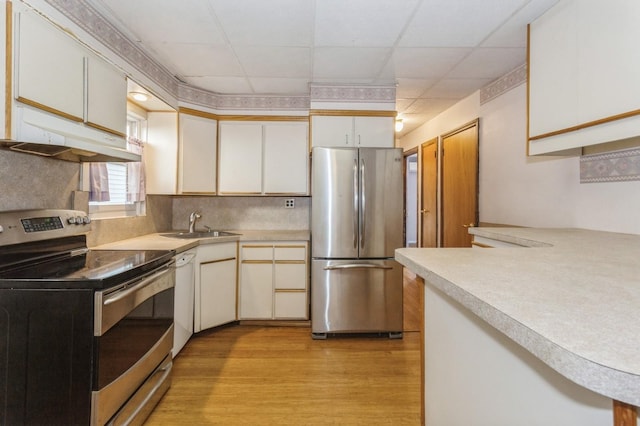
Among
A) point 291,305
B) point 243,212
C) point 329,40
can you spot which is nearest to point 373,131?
point 329,40

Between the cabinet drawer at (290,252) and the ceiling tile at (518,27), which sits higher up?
the ceiling tile at (518,27)

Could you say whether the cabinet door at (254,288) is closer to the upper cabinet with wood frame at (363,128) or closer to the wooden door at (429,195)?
the upper cabinet with wood frame at (363,128)

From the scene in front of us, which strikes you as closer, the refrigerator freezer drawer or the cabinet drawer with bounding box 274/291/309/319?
the refrigerator freezer drawer

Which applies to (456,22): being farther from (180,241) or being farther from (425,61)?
(180,241)

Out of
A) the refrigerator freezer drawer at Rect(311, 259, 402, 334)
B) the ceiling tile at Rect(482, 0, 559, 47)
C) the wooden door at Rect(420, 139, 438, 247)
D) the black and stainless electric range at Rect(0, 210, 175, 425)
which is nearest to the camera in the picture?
the black and stainless electric range at Rect(0, 210, 175, 425)

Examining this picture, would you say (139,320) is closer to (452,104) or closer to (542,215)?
(542,215)

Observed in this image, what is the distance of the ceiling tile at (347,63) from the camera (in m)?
2.42

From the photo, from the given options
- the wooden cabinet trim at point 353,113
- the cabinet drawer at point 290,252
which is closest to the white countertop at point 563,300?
the cabinet drawer at point 290,252

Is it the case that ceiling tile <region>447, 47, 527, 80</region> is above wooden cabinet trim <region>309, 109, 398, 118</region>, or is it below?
above

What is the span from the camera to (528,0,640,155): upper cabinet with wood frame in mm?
1427

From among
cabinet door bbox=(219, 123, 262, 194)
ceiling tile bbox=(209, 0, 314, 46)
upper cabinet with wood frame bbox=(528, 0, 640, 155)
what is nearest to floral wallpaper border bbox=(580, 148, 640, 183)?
upper cabinet with wood frame bbox=(528, 0, 640, 155)

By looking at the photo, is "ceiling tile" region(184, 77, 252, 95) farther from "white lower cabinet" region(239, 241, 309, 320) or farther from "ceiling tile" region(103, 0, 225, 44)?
"white lower cabinet" region(239, 241, 309, 320)

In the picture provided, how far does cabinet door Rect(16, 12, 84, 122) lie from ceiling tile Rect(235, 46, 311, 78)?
1131 mm

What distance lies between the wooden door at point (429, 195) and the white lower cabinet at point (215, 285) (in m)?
2.58
